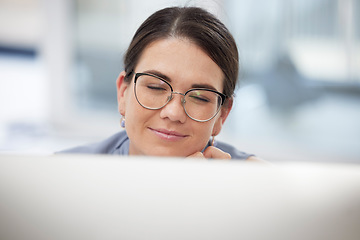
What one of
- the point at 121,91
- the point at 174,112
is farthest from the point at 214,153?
the point at 121,91

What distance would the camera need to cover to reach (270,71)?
6.47 ft

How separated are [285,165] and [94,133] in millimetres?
1024

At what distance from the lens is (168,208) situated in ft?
0.80

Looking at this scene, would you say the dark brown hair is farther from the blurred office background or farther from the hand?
the blurred office background

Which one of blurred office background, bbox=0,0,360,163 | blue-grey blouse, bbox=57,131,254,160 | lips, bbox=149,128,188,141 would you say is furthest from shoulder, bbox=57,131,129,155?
blurred office background, bbox=0,0,360,163

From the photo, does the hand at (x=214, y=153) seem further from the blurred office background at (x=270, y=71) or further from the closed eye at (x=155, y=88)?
the blurred office background at (x=270, y=71)

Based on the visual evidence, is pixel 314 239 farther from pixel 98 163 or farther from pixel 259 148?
pixel 259 148

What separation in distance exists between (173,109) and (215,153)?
0.11m

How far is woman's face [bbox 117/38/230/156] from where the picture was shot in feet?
1.91

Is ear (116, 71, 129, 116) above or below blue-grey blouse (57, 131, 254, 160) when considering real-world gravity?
above

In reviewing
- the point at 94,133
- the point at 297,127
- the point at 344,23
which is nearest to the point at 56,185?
the point at 94,133

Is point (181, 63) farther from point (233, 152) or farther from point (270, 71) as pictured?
point (270, 71)

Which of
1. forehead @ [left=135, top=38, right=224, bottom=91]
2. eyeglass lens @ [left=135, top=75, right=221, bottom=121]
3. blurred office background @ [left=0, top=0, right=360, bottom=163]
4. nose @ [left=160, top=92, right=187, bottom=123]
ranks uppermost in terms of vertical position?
blurred office background @ [left=0, top=0, right=360, bottom=163]

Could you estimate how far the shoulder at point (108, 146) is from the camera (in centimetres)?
72
